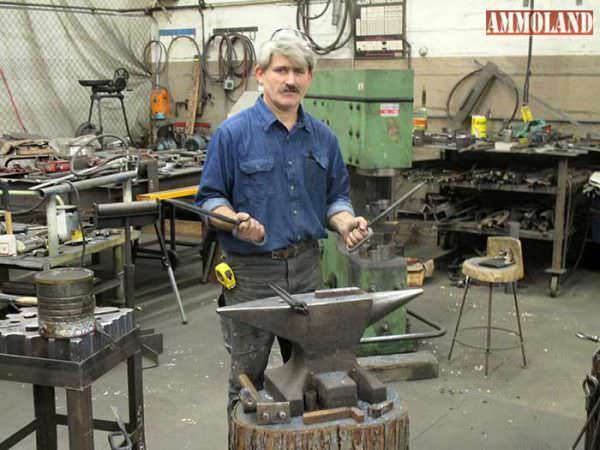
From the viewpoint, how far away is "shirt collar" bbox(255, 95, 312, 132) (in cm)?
229

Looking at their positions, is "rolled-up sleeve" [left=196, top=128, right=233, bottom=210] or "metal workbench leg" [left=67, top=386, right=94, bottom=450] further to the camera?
"rolled-up sleeve" [left=196, top=128, right=233, bottom=210]

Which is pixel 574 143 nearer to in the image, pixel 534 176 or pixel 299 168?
pixel 534 176

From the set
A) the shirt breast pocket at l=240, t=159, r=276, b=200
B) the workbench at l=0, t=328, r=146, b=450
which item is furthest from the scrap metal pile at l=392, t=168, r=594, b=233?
the workbench at l=0, t=328, r=146, b=450

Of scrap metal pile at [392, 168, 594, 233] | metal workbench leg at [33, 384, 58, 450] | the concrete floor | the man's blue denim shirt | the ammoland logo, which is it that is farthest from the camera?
the ammoland logo

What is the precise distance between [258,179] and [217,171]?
0.12 m

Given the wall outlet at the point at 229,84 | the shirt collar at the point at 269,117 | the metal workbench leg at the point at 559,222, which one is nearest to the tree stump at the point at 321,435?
the shirt collar at the point at 269,117

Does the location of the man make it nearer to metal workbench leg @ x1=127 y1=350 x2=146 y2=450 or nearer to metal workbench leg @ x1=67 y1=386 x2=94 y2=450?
metal workbench leg @ x1=127 y1=350 x2=146 y2=450

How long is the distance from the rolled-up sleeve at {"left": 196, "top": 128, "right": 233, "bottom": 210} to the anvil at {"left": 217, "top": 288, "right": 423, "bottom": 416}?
0.53 meters

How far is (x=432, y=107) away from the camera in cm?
645

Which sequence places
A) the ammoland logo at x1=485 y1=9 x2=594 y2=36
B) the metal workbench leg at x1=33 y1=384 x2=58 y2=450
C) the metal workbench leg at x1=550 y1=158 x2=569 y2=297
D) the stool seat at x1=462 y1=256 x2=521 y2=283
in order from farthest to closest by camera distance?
the ammoland logo at x1=485 y1=9 x2=594 y2=36 → the metal workbench leg at x1=550 y1=158 x2=569 y2=297 → the stool seat at x1=462 y1=256 x2=521 y2=283 → the metal workbench leg at x1=33 y1=384 x2=58 y2=450

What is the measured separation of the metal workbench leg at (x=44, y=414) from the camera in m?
2.43

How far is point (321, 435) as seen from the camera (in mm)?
1697

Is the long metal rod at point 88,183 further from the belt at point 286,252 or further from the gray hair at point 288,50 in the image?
the gray hair at point 288,50

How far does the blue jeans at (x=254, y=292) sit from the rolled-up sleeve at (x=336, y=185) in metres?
0.19
